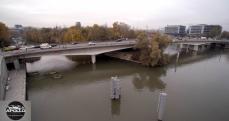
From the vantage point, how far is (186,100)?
15.6 metres

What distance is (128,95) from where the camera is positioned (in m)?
16.7

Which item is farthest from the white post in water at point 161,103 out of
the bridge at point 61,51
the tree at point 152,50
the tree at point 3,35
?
the tree at point 3,35

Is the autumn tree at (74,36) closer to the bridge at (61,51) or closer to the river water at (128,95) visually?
the bridge at (61,51)

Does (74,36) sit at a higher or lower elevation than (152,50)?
higher

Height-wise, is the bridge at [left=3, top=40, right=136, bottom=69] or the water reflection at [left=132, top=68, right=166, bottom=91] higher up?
the bridge at [left=3, top=40, right=136, bottom=69]

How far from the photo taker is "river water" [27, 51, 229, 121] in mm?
13141

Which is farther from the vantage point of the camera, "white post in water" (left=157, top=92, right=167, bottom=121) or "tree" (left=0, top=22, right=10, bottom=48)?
"tree" (left=0, top=22, right=10, bottom=48)

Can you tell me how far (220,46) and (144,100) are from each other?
6299cm

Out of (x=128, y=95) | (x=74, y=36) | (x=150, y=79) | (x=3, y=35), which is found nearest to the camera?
(x=128, y=95)

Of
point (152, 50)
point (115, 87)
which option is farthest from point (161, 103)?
point (152, 50)

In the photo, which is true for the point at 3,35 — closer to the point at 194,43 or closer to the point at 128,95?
the point at 128,95

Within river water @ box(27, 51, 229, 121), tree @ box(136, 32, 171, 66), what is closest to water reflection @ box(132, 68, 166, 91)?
river water @ box(27, 51, 229, 121)

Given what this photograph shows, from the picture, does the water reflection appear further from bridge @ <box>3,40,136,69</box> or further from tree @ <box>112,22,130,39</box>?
tree @ <box>112,22,130,39</box>

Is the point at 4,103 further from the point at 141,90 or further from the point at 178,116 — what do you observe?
the point at 141,90
